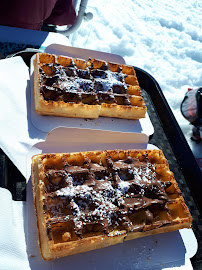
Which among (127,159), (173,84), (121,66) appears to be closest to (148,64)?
(173,84)

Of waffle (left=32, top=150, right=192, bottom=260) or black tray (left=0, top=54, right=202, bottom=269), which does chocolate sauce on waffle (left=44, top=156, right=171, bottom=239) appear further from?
black tray (left=0, top=54, right=202, bottom=269)

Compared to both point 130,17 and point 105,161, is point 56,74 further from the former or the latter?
point 130,17

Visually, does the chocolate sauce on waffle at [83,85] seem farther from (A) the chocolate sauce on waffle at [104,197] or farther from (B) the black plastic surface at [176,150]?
(A) the chocolate sauce on waffle at [104,197]

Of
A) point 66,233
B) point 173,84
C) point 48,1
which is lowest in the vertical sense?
point 173,84

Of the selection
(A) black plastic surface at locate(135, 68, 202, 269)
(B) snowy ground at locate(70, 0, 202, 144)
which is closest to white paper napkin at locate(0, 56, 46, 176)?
(A) black plastic surface at locate(135, 68, 202, 269)

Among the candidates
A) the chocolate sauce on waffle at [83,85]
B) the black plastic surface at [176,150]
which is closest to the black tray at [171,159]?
the black plastic surface at [176,150]

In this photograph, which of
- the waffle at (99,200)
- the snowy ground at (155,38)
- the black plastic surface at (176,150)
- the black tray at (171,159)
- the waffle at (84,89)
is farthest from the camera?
the snowy ground at (155,38)
